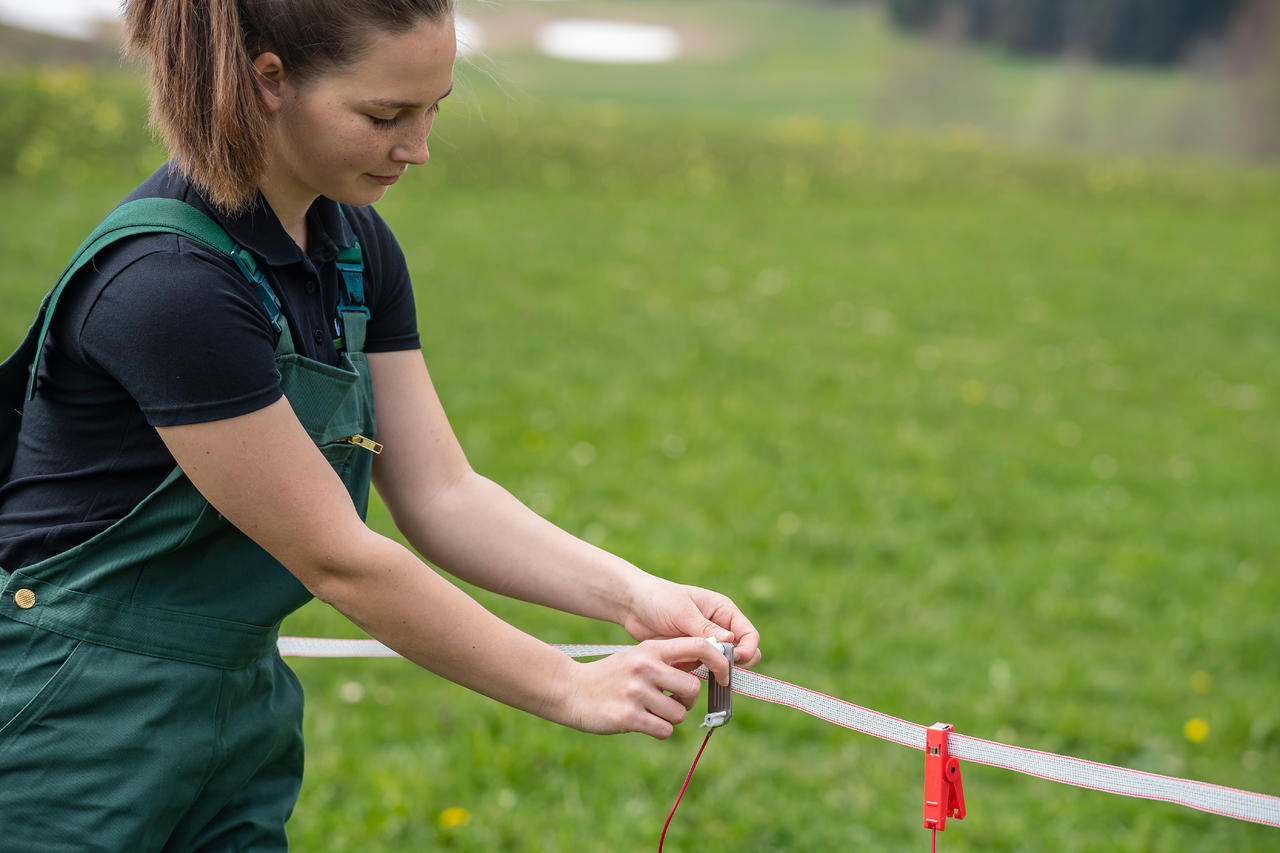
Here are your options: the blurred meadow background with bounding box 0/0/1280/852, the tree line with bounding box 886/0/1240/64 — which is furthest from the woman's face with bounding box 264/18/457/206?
the tree line with bounding box 886/0/1240/64

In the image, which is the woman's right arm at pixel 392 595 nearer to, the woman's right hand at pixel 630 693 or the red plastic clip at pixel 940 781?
the woman's right hand at pixel 630 693

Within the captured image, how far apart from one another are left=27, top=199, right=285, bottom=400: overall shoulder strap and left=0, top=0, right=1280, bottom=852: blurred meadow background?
469 millimetres

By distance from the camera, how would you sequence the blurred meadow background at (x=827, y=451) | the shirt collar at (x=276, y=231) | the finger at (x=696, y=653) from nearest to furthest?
1. the shirt collar at (x=276, y=231)
2. the finger at (x=696, y=653)
3. the blurred meadow background at (x=827, y=451)

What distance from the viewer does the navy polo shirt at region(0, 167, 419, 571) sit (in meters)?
1.40

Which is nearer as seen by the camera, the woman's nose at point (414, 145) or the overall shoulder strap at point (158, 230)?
the overall shoulder strap at point (158, 230)

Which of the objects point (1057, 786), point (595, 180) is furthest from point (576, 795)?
point (595, 180)

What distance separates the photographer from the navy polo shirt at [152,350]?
1.40m

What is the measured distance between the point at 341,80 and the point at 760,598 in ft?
11.7

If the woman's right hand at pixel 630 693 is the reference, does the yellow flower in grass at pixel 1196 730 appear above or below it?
below

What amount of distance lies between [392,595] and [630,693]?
1.07 ft

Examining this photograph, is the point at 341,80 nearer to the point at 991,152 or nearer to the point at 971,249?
the point at 971,249

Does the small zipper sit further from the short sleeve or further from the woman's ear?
the woman's ear

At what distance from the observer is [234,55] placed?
4.70 ft

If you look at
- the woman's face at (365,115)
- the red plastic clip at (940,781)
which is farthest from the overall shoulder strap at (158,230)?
the red plastic clip at (940,781)
